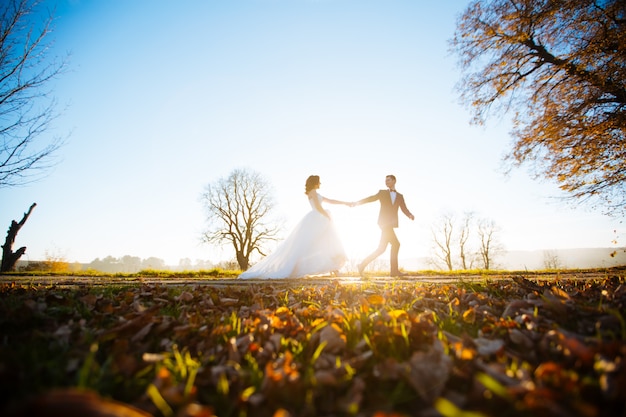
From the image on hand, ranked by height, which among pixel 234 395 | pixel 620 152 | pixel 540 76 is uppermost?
pixel 540 76

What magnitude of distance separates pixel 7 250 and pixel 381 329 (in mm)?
25761

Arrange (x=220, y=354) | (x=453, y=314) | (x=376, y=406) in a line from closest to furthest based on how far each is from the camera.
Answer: (x=376, y=406)
(x=220, y=354)
(x=453, y=314)

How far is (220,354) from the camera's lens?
1.76 metres

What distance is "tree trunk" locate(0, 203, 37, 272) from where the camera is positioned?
57.8 feet

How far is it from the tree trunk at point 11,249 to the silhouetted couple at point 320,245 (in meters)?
19.3

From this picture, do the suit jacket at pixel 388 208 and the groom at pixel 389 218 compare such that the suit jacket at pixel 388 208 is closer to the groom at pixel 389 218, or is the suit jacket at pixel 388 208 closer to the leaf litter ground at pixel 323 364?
the groom at pixel 389 218

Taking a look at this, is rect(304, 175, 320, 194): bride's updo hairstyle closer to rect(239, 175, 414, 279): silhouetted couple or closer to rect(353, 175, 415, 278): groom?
rect(239, 175, 414, 279): silhouetted couple

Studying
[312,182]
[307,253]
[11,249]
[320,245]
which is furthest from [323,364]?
[11,249]

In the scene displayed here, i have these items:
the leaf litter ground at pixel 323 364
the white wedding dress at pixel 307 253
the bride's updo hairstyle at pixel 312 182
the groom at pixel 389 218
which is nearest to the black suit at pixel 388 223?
the groom at pixel 389 218

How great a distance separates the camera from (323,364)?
5.20 ft

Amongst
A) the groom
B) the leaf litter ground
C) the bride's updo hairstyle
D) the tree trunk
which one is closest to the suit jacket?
the groom

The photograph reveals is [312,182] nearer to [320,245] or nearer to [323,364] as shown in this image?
[320,245]

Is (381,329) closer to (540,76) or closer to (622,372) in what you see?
(622,372)

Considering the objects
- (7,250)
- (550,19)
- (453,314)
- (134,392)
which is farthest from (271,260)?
(7,250)
